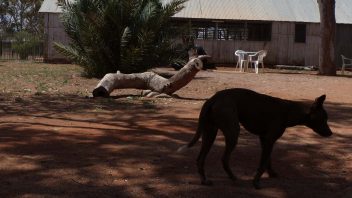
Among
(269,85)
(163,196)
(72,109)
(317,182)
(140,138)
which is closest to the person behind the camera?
(163,196)

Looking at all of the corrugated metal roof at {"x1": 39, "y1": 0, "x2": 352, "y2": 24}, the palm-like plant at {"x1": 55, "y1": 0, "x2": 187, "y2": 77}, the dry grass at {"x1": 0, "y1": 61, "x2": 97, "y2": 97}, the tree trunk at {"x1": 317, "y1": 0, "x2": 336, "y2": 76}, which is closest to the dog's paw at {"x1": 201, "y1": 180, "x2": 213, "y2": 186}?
the dry grass at {"x1": 0, "y1": 61, "x2": 97, "y2": 97}

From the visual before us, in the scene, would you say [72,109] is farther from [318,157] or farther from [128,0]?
[128,0]

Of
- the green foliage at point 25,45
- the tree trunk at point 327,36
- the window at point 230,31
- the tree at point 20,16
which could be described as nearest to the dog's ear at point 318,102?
the tree trunk at point 327,36

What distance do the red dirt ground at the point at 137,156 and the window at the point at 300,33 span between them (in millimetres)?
18531

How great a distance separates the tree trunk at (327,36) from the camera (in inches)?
883

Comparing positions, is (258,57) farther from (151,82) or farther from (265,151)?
(265,151)

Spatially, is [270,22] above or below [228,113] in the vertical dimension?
above

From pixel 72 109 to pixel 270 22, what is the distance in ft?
65.1

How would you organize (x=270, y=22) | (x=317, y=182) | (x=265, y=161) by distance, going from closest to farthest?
(x=265, y=161)
(x=317, y=182)
(x=270, y=22)

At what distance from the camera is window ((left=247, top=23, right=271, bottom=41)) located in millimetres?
29156

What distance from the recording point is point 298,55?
28.9m

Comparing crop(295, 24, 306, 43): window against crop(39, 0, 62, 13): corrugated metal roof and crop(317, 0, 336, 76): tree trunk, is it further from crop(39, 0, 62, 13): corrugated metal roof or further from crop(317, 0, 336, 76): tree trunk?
crop(39, 0, 62, 13): corrugated metal roof

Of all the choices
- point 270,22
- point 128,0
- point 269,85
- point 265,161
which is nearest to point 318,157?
point 265,161

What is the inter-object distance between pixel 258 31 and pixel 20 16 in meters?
30.6
